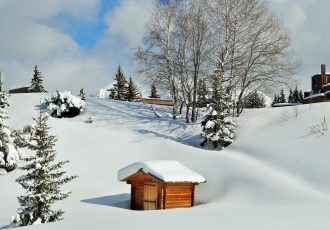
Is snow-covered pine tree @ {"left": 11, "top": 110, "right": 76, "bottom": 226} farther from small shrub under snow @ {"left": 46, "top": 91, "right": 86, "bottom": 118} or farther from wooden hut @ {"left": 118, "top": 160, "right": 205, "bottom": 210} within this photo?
Result: small shrub under snow @ {"left": 46, "top": 91, "right": 86, "bottom": 118}

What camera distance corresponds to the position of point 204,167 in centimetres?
3028

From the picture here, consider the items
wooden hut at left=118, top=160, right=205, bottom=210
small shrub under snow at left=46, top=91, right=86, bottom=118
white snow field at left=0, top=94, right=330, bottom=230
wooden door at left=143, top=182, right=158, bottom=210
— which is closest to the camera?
white snow field at left=0, top=94, right=330, bottom=230

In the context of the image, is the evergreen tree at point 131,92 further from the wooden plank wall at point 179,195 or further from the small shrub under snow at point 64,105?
the wooden plank wall at point 179,195

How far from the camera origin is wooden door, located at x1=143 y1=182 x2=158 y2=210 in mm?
25250

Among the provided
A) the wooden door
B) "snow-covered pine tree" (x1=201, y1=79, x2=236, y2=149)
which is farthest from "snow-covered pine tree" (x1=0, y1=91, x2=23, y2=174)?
"snow-covered pine tree" (x1=201, y1=79, x2=236, y2=149)

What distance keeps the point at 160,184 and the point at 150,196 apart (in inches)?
48.5

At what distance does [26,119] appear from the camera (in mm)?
42656

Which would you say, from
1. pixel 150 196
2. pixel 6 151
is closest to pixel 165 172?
pixel 150 196

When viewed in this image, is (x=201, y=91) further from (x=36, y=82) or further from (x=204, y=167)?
(x=36, y=82)

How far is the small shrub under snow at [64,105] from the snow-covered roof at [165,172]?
1871 cm

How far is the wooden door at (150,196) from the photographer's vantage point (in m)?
25.2

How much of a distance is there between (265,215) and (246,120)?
72.7ft

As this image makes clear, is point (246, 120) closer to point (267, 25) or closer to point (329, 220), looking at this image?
point (267, 25)

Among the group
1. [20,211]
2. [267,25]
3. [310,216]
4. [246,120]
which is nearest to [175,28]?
[267,25]
